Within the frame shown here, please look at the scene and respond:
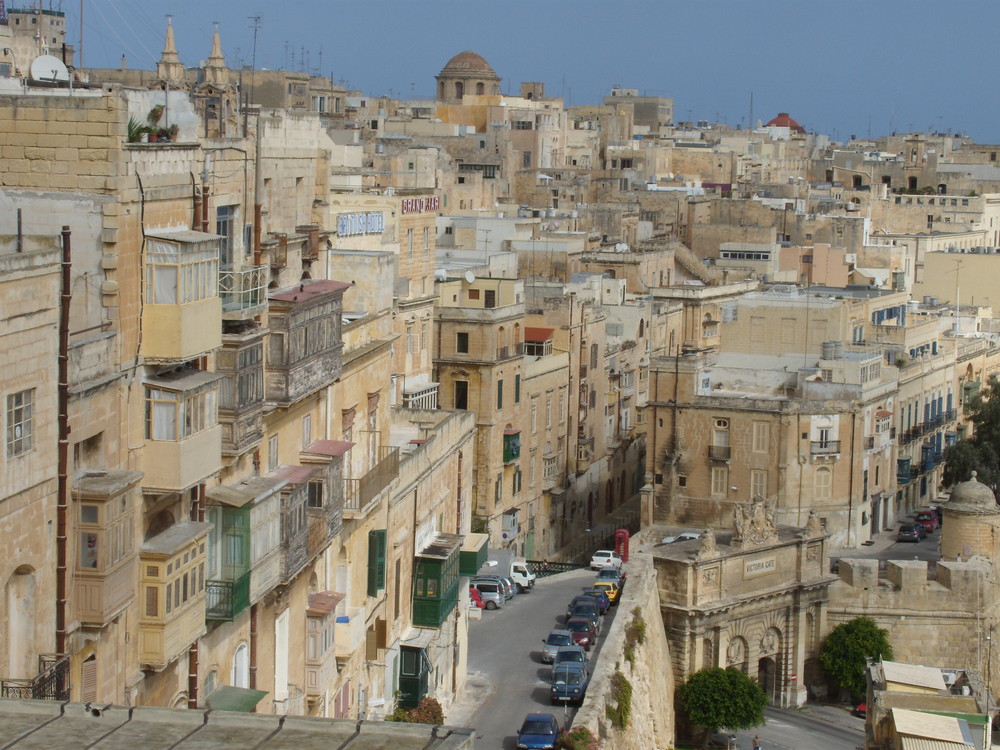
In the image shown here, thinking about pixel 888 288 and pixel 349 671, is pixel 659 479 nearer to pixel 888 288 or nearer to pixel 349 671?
pixel 349 671

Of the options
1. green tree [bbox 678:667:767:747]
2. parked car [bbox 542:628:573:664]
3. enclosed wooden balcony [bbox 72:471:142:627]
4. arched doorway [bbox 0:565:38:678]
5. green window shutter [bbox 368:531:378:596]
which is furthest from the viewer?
green tree [bbox 678:667:767:747]

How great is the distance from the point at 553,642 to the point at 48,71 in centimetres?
1720

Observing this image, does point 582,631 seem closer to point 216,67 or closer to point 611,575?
point 611,575

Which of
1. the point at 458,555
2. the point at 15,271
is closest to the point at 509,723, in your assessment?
the point at 458,555

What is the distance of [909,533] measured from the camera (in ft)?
171

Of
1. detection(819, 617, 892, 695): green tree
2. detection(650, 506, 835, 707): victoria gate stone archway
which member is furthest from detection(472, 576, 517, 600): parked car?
detection(819, 617, 892, 695): green tree

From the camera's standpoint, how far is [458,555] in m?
31.4

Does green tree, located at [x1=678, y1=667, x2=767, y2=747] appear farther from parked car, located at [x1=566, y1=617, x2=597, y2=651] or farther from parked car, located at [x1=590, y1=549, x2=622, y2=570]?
parked car, located at [x1=590, y1=549, x2=622, y2=570]

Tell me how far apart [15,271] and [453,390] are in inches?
1260

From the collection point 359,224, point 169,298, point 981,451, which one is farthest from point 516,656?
point 981,451

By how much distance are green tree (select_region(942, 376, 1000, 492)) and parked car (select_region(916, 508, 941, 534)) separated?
145 centimetres

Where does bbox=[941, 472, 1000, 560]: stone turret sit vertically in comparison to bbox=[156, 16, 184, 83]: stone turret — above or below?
below

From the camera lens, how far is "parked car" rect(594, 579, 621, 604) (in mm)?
38812

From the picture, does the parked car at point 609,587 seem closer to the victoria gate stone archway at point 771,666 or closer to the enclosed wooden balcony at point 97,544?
the victoria gate stone archway at point 771,666
